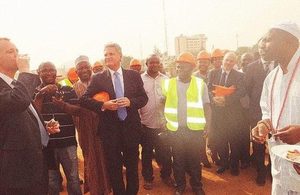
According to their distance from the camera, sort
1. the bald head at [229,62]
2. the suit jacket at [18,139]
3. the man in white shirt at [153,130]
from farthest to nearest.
→ 1. the bald head at [229,62]
2. the man in white shirt at [153,130]
3. the suit jacket at [18,139]

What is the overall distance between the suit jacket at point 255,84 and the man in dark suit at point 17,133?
4405mm

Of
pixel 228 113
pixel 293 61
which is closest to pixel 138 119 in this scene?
pixel 228 113

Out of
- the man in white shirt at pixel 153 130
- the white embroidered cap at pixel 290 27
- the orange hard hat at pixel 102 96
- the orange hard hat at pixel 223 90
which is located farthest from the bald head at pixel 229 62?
the white embroidered cap at pixel 290 27

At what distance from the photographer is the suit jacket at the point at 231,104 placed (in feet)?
21.9

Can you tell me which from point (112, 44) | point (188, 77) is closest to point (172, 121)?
point (188, 77)

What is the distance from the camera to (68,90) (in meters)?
5.49

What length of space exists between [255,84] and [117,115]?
2.96 m

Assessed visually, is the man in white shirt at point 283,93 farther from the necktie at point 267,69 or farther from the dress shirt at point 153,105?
the dress shirt at point 153,105

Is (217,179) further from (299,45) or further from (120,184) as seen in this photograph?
(299,45)

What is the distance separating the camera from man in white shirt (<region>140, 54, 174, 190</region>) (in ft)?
21.8

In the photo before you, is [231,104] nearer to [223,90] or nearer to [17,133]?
[223,90]

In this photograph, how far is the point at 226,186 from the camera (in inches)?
251

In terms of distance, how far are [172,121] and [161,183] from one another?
1.66m

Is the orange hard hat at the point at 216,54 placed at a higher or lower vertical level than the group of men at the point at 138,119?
higher
